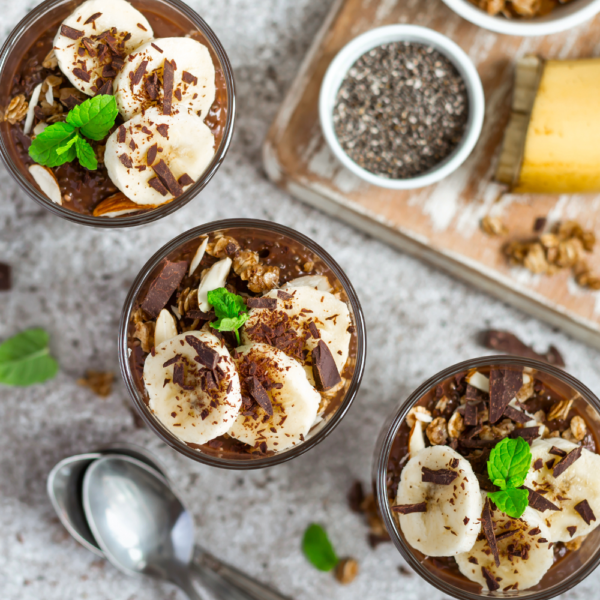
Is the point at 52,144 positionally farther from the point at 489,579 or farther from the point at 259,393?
the point at 489,579

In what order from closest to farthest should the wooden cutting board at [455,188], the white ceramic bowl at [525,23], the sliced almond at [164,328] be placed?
1. the sliced almond at [164,328]
2. the white ceramic bowl at [525,23]
3. the wooden cutting board at [455,188]

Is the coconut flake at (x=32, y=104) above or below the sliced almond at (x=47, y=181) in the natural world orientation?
above

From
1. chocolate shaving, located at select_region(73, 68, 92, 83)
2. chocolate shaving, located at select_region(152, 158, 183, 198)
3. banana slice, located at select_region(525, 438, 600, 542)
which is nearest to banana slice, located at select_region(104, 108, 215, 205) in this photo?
chocolate shaving, located at select_region(152, 158, 183, 198)

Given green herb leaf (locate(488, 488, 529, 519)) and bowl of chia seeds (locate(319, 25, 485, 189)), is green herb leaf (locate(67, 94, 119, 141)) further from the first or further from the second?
green herb leaf (locate(488, 488, 529, 519))

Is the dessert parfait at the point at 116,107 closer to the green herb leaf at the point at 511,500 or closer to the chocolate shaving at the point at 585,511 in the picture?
the green herb leaf at the point at 511,500

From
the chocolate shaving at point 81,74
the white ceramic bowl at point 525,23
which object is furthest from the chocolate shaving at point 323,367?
the white ceramic bowl at point 525,23

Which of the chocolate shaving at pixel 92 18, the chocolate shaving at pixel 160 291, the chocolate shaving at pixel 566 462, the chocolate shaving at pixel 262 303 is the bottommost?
the chocolate shaving at pixel 566 462
